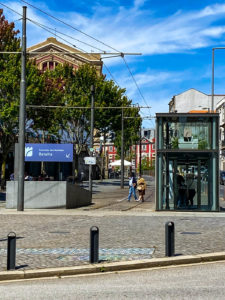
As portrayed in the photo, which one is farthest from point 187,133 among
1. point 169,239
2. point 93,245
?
point 93,245

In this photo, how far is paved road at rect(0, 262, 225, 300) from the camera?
6.77m

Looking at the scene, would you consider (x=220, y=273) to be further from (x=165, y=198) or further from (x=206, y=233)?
(x=165, y=198)

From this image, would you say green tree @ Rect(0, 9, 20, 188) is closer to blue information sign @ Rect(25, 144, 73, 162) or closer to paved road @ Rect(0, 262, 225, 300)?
blue information sign @ Rect(25, 144, 73, 162)

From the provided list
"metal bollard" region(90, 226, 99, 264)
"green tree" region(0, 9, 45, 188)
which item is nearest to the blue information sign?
"green tree" region(0, 9, 45, 188)

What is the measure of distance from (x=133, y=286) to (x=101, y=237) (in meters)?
5.56

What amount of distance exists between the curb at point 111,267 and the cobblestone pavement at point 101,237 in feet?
1.41

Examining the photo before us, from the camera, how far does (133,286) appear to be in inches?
294

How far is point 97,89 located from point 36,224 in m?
32.8

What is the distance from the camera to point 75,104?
156ft

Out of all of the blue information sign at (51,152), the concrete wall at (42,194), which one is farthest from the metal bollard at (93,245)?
the blue information sign at (51,152)

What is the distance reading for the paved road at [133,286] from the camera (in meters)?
6.77

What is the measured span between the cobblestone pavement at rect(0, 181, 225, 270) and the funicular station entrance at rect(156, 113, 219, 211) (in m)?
2.89

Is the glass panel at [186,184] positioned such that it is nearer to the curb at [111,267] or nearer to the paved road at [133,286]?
the curb at [111,267]

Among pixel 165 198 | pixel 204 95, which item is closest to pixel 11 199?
pixel 165 198
